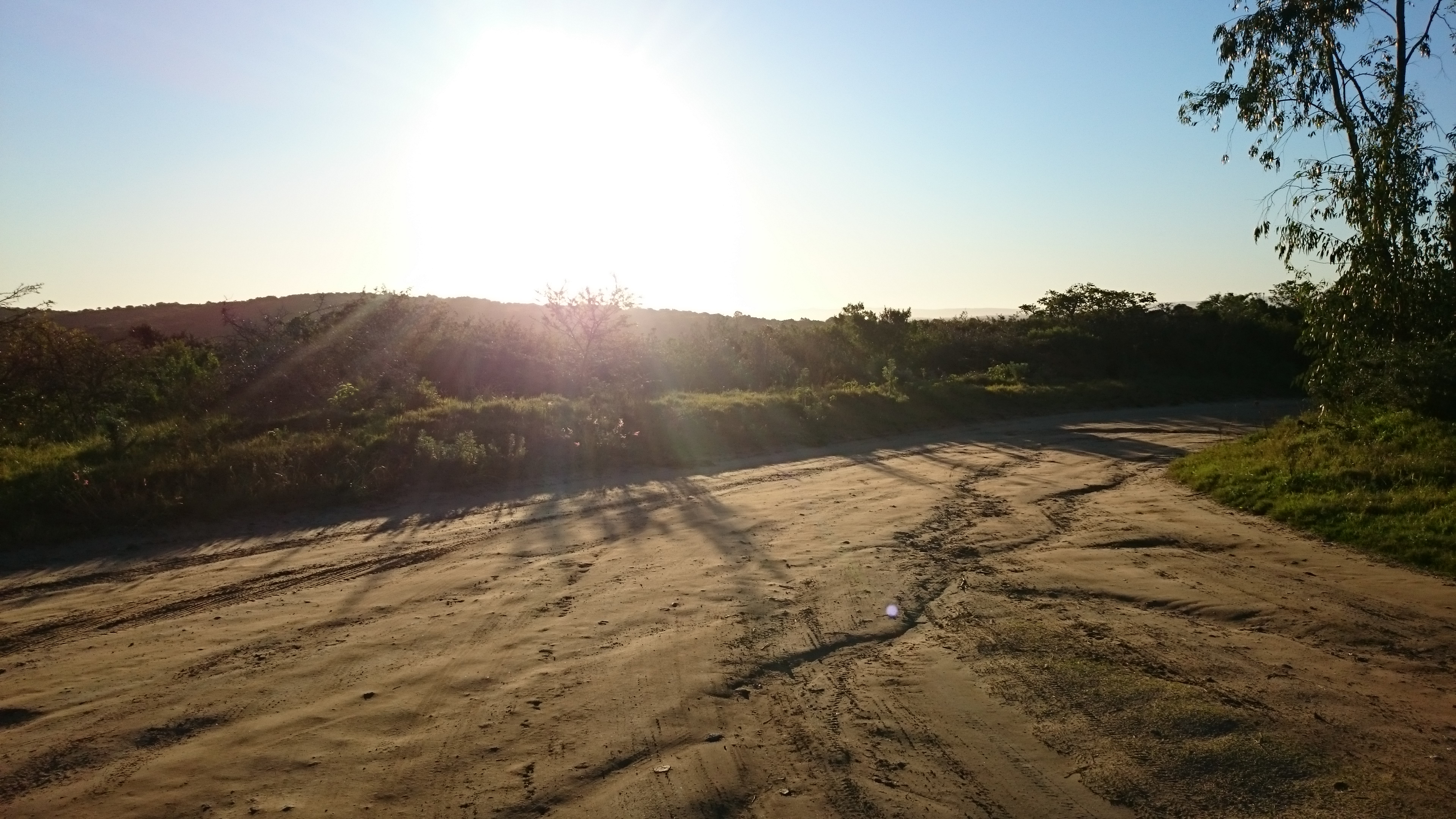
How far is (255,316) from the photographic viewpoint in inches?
1551

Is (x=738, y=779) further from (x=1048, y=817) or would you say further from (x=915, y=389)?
(x=915, y=389)

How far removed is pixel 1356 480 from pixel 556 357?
17.5 meters

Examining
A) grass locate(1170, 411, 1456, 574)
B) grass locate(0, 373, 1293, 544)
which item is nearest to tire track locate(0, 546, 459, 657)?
grass locate(0, 373, 1293, 544)

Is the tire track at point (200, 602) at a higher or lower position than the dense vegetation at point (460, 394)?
lower

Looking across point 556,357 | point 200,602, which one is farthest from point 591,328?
point 200,602

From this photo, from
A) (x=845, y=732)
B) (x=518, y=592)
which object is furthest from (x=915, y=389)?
(x=845, y=732)

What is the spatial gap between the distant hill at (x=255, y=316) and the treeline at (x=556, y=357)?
255 cm

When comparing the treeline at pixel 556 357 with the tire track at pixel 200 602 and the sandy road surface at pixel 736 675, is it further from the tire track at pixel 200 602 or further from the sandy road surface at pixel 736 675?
the sandy road surface at pixel 736 675

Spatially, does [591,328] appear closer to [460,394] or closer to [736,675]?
[460,394]

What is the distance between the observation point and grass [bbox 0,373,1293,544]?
10070mm

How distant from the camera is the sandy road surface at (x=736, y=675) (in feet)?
13.3

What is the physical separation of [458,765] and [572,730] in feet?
1.91

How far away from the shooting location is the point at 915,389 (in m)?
21.9

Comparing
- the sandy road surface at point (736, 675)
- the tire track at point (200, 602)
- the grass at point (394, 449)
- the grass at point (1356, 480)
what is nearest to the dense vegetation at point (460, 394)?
the grass at point (394, 449)
